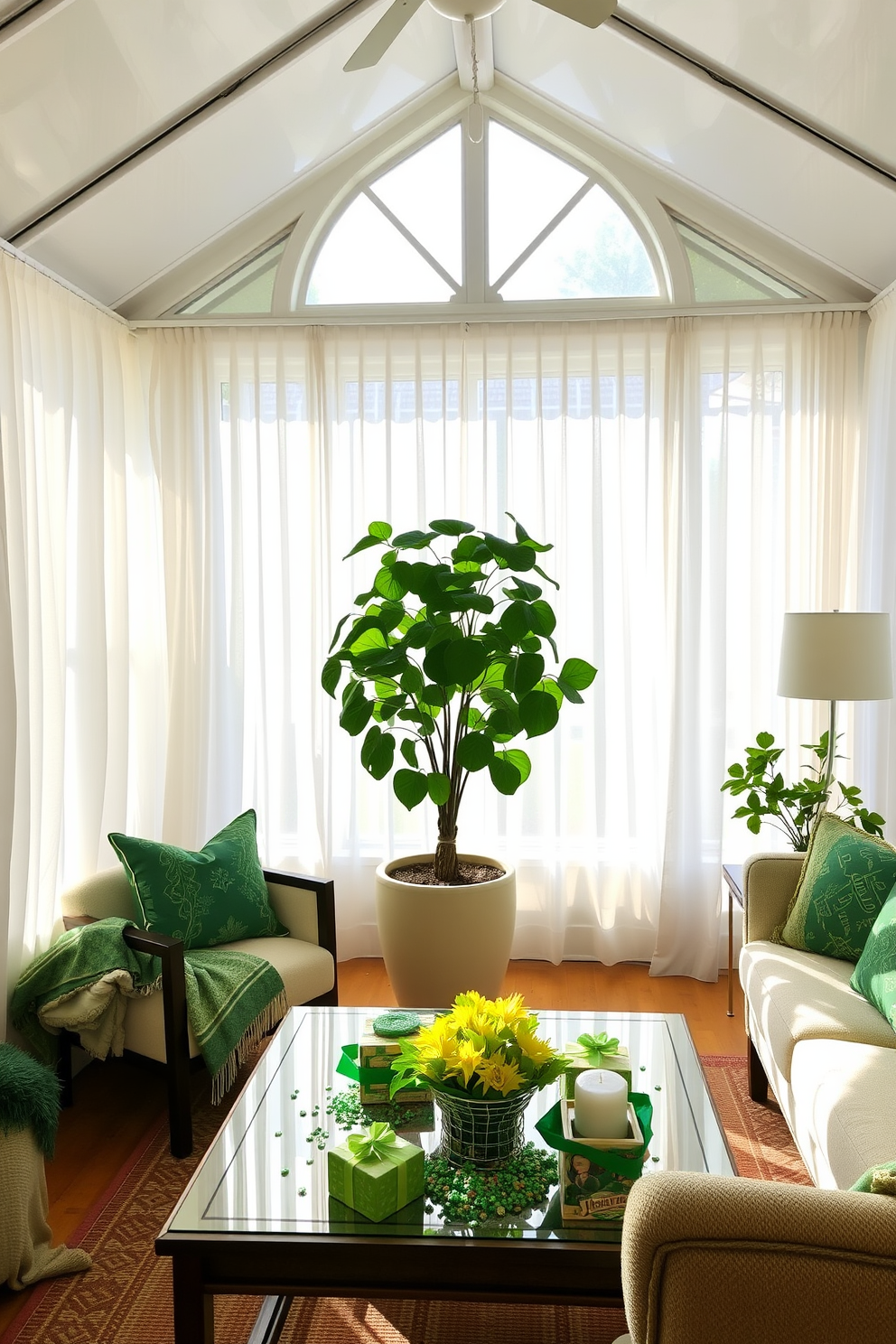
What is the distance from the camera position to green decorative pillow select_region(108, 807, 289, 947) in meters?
3.12

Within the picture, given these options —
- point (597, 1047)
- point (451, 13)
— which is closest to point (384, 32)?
point (451, 13)

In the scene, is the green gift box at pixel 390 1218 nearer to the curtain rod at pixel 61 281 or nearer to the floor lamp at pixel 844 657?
the floor lamp at pixel 844 657

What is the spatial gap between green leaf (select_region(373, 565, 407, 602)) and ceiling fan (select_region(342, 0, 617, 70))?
1.44 meters

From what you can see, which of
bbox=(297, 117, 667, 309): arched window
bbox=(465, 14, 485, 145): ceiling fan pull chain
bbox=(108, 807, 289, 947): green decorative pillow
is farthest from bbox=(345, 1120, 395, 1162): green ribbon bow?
bbox=(465, 14, 485, 145): ceiling fan pull chain

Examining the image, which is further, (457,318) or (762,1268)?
(457,318)

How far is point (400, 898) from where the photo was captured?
325 cm

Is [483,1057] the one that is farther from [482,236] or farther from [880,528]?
[482,236]

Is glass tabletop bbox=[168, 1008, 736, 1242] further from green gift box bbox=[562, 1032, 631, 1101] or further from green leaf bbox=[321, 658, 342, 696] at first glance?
green leaf bbox=[321, 658, 342, 696]

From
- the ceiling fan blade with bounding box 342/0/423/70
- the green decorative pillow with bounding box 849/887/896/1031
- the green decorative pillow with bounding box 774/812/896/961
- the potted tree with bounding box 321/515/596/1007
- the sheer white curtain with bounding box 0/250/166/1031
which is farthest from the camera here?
the potted tree with bounding box 321/515/596/1007

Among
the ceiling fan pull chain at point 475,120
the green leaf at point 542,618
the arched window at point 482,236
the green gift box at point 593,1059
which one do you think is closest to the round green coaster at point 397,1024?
the green gift box at point 593,1059

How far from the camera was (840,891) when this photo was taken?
2896mm

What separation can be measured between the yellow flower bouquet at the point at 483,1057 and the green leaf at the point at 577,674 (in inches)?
61.9

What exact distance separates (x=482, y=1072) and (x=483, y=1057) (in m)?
0.03

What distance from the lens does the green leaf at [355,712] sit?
326 centimetres
